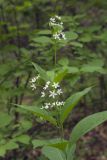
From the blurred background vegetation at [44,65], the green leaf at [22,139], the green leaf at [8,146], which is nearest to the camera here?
the green leaf at [8,146]

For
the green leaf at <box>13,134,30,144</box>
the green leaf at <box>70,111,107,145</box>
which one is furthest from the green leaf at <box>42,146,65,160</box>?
the green leaf at <box>13,134,30,144</box>

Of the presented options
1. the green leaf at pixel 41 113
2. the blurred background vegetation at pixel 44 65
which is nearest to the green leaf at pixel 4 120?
the blurred background vegetation at pixel 44 65

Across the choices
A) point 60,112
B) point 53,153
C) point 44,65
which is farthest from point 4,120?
point 60,112

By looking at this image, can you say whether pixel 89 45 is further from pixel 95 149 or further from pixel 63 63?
pixel 63 63

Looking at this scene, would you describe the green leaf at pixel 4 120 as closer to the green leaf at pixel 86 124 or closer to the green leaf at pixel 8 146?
the green leaf at pixel 8 146

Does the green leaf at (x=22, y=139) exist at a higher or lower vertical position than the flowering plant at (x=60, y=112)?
lower

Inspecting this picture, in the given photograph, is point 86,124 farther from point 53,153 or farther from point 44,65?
point 44,65

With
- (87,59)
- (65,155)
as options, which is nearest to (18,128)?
(87,59)
